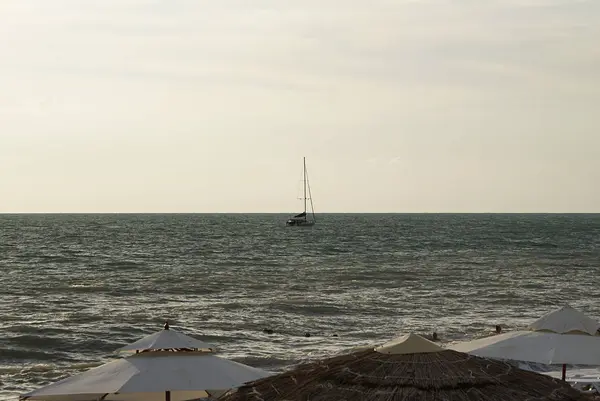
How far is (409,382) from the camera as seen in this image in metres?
7.87

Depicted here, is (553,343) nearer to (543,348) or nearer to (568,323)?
(543,348)

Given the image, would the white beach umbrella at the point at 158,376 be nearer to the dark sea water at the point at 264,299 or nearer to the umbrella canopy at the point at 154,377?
the umbrella canopy at the point at 154,377

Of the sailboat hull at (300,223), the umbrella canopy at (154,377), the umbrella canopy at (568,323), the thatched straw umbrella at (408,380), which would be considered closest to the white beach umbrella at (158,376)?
the umbrella canopy at (154,377)

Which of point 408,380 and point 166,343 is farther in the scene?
point 166,343

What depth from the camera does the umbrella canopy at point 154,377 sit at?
393 inches

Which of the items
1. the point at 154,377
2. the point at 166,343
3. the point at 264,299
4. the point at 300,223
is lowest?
the point at 264,299

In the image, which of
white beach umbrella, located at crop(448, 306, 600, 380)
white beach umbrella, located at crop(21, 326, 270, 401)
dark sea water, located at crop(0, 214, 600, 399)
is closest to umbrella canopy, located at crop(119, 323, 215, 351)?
white beach umbrella, located at crop(21, 326, 270, 401)

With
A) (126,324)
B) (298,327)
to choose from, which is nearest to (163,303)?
(126,324)

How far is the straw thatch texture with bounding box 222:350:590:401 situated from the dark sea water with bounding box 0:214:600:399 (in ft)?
42.8

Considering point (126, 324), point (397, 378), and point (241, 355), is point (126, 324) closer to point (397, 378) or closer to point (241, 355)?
point (241, 355)

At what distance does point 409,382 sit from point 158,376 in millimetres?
3605

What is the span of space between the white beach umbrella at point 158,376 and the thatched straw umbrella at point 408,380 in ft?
5.37

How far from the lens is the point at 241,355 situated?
79.6 ft

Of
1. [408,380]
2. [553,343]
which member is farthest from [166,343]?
[553,343]
